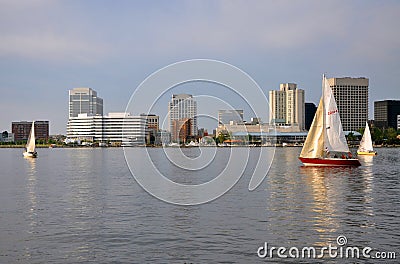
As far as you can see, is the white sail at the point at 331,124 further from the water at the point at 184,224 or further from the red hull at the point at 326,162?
the water at the point at 184,224

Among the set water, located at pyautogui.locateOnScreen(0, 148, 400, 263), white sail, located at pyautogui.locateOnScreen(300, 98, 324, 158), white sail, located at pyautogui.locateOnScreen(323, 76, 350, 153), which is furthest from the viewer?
white sail, located at pyautogui.locateOnScreen(300, 98, 324, 158)

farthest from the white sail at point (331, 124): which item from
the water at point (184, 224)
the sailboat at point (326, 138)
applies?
the water at point (184, 224)

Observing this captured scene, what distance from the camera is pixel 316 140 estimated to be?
85625 millimetres

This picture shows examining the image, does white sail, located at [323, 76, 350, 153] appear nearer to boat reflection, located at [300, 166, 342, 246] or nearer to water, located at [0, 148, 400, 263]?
boat reflection, located at [300, 166, 342, 246]

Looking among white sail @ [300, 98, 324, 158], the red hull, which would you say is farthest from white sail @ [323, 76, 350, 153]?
the red hull

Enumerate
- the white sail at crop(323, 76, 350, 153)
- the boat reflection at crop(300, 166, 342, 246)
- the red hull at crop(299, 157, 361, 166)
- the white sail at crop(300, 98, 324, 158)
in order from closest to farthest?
the boat reflection at crop(300, 166, 342, 246) < the red hull at crop(299, 157, 361, 166) < the white sail at crop(323, 76, 350, 153) < the white sail at crop(300, 98, 324, 158)

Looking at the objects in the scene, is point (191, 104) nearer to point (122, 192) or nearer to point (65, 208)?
point (122, 192)

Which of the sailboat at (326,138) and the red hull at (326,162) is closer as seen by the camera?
the red hull at (326,162)

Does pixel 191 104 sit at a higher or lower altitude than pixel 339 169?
higher

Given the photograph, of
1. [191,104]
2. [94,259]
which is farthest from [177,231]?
[191,104]

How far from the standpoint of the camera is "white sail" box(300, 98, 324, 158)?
85688mm

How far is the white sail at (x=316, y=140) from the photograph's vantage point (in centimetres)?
8569

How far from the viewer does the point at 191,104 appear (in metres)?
134

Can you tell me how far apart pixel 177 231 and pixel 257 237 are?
5073 millimetres
